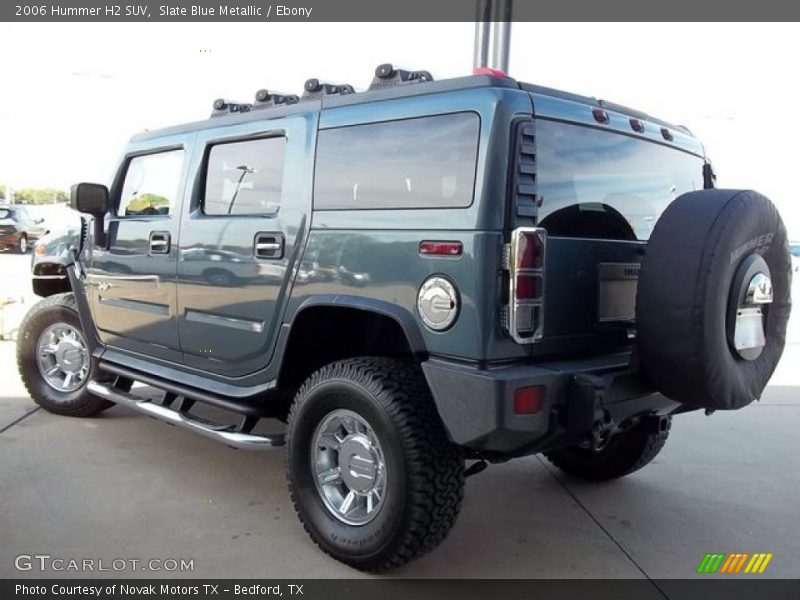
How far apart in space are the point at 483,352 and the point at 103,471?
2774mm

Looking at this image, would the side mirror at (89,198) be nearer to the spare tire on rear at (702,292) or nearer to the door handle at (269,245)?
the door handle at (269,245)

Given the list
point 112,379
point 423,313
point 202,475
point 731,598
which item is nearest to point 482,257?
point 423,313

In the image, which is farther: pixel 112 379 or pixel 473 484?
pixel 112 379

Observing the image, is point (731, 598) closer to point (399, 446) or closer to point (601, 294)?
point (601, 294)

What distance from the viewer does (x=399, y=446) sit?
2.72m

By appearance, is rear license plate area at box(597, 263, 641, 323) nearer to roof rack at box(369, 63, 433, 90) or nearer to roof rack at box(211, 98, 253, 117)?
roof rack at box(369, 63, 433, 90)

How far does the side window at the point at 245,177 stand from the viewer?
137 inches

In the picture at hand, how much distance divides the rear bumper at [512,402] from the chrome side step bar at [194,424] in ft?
3.71

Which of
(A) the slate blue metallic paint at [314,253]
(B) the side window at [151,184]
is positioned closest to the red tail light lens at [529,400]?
(A) the slate blue metallic paint at [314,253]

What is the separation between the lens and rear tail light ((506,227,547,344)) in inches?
99.2

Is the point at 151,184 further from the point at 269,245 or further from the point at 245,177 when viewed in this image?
the point at 269,245

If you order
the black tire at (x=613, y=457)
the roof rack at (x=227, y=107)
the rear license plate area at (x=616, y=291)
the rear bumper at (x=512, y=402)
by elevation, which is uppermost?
the roof rack at (x=227, y=107)

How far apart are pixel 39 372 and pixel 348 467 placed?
336cm

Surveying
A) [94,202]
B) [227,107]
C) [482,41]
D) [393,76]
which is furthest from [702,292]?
[482,41]
